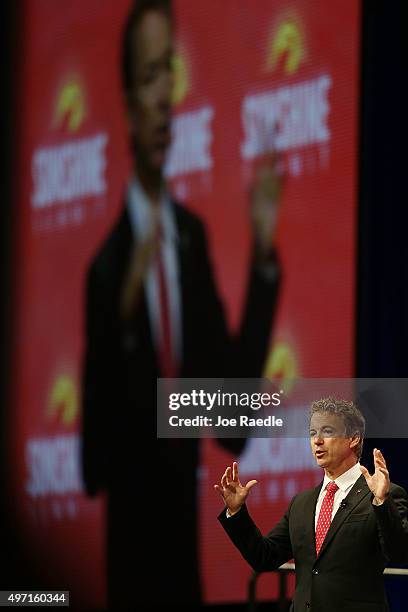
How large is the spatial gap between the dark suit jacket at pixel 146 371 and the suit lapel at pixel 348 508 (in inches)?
111

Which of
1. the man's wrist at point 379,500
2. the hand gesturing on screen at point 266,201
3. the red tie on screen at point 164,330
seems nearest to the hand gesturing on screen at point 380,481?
the man's wrist at point 379,500

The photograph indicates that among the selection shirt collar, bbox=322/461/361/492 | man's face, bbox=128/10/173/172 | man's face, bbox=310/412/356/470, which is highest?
man's face, bbox=128/10/173/172

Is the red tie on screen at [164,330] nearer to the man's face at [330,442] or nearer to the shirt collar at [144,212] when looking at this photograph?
the shirt collar at [144,212]

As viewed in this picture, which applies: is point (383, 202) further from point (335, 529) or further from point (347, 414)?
point (335, 529)

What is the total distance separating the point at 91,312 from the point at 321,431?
3.91 metres

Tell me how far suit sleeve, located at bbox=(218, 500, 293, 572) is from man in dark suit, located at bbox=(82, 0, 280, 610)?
2.66m

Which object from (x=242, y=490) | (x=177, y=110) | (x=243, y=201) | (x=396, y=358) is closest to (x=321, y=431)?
(x=242, y=490)

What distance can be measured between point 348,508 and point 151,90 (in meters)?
4.13

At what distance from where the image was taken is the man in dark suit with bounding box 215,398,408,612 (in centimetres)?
329

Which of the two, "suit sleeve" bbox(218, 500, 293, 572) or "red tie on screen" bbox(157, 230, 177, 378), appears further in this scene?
"red tie on screen" bbox(157, 230, 177, 378)

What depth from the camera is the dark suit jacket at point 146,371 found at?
6.34 meters

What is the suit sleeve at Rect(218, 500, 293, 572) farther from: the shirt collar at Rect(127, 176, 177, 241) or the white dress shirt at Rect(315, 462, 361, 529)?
the shirt collar at Rect(127, 176, 177, 241)

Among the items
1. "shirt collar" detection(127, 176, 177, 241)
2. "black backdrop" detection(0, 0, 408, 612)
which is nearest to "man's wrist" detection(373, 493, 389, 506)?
"black backdrop" detection(0, 0, 408, 612)

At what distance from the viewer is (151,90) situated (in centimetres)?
699
